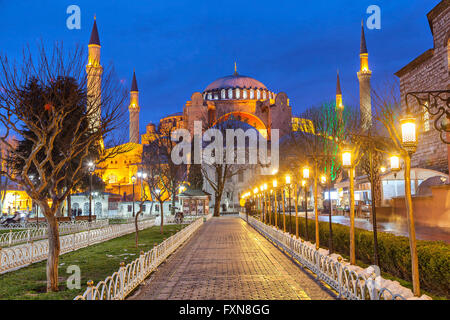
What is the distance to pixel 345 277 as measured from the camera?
6484mm

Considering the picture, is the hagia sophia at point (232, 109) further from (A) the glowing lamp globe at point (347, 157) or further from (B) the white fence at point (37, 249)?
(A) the glowing lamp globe at point (347, 157)

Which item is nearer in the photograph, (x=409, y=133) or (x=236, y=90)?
(x=409, y=133)

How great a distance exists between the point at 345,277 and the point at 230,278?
3212mm

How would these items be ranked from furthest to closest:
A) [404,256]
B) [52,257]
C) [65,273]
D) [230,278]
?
[65,273], [230,278], [404,256], [52,257]

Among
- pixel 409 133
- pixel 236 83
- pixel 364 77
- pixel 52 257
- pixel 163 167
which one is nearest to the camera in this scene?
pixel 409 133

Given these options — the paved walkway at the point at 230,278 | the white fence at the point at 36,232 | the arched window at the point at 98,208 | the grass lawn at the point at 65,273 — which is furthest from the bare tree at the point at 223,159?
the paved walkway at the point at 230,278

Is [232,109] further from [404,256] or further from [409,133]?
[409,133]

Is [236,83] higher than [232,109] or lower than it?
higher

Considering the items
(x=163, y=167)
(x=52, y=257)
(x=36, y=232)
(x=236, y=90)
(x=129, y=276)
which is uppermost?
(x=236, y=90)

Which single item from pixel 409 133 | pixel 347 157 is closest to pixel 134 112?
pixel 347 157

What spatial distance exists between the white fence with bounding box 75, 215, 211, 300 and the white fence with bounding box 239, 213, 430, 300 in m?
3.60

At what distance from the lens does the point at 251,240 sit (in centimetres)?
1805

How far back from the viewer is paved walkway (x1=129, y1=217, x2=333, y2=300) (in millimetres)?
7367
